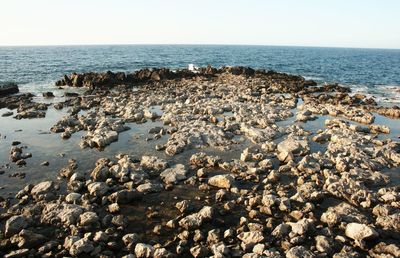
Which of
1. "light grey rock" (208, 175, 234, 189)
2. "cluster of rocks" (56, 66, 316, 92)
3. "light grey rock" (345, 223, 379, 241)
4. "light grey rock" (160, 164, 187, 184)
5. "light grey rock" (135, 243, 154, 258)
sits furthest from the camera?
"cluster of rocks" (56, 66, 316, 92)

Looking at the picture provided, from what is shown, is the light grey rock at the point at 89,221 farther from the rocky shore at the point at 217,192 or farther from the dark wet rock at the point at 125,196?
the dark wet rock at the point at 125,196

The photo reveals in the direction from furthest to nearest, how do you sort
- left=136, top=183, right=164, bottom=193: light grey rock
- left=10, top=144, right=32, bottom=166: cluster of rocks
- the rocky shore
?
1. left=10, top=144, right=32, bottom=166: cluster of rocks
2. left=136, top=183, right=164, bottom=193: light grey rock
3. the rocky shore

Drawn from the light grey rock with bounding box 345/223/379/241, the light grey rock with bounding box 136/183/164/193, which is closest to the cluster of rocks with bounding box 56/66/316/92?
the light grey rock with bounding box 136/183/164/193

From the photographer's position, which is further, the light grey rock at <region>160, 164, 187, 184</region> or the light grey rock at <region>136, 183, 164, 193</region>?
the light grey rock at <region>160, 164, 187, 184</region>

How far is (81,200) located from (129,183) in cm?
225

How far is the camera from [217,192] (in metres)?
14.6

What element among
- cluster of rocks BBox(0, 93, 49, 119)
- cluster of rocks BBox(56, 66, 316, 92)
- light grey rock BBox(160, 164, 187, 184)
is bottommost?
light grey rock BBox(160, 164, 187, 184)

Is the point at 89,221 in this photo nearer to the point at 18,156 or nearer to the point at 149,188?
the point at 149,188

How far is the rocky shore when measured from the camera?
11.2m

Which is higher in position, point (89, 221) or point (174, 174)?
point (174, 174)

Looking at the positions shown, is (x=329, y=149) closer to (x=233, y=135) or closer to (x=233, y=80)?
(x=233, y=135)

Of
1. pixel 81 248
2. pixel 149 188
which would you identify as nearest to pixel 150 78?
pixel 149 188

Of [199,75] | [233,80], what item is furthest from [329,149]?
[199,75]

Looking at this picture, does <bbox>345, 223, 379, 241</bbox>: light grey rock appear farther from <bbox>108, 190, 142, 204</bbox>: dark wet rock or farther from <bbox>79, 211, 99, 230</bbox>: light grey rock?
<bbox>79, 211, 99, 230</bbox>: light grey rock
